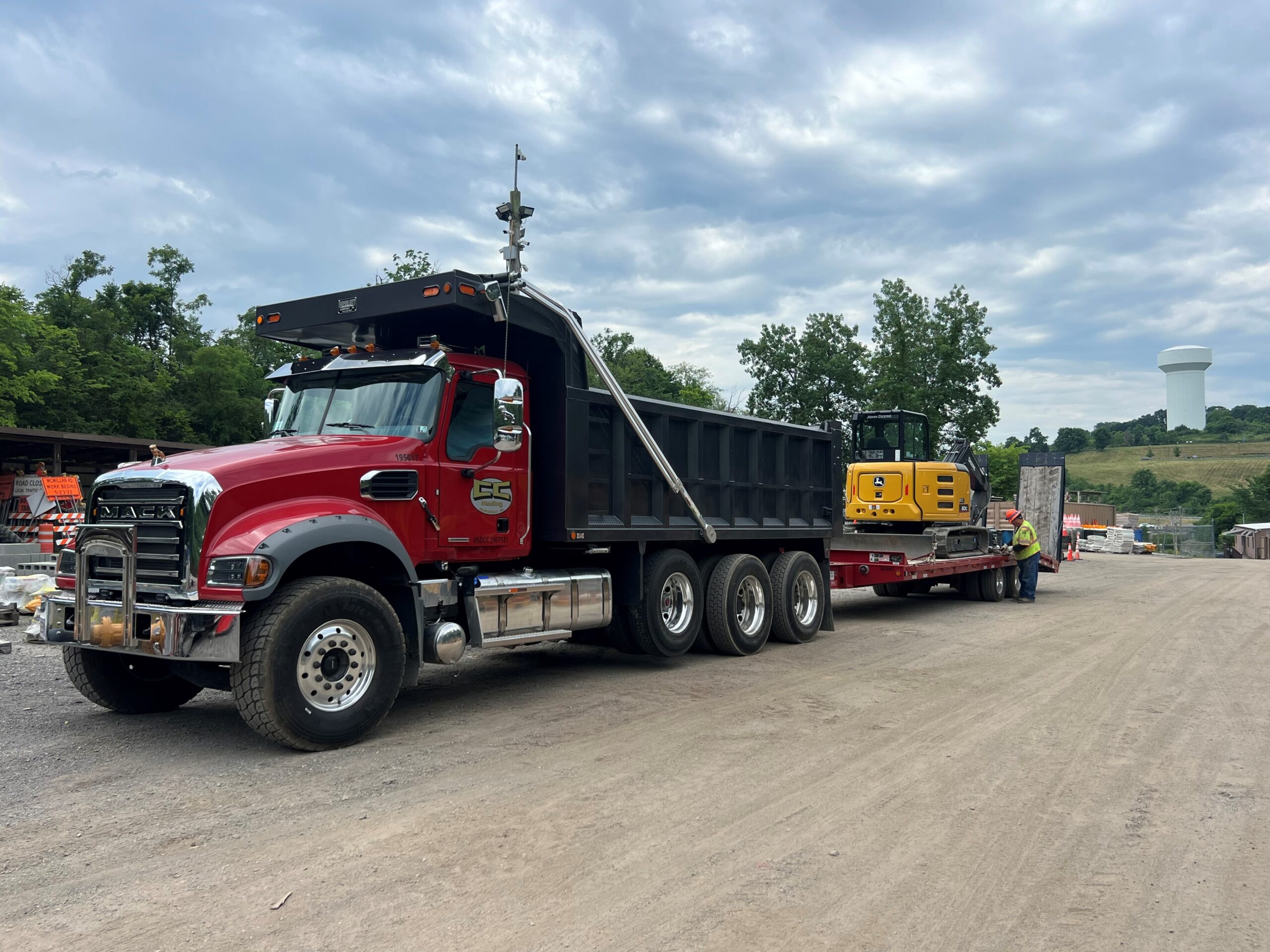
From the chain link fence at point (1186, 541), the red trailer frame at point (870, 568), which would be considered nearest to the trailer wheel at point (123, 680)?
the red trailer frame at point (870, 568)

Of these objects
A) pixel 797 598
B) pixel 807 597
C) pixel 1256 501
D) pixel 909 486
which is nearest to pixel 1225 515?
pixel 1256 501

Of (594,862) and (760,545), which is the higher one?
(760,545)

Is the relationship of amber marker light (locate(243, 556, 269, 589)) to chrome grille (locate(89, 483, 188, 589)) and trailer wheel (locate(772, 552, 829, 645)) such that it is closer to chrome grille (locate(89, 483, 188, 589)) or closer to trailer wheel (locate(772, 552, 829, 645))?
chrome grille (locate(89, 483, 188, 589))

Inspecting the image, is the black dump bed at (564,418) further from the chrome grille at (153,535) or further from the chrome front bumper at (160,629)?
the chrome front bumper at (160,629)

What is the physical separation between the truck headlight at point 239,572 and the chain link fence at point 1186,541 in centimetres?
4210

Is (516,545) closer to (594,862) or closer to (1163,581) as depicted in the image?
(594,862)

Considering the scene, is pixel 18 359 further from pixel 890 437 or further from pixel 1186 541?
pixel 1186 541

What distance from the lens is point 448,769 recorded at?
571cm

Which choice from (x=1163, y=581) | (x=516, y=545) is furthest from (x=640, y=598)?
(x=1163, y=581)

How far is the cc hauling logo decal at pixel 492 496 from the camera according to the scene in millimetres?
7602

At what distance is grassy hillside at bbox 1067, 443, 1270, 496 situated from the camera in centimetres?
10206

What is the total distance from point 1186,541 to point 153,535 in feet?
146

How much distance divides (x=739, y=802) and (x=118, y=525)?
4.34m

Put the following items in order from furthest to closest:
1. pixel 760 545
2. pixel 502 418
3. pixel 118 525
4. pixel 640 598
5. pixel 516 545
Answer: pixel 760 545, pixel 640 598, pixel 516 545, pixel 502 418, pixel 118 525
